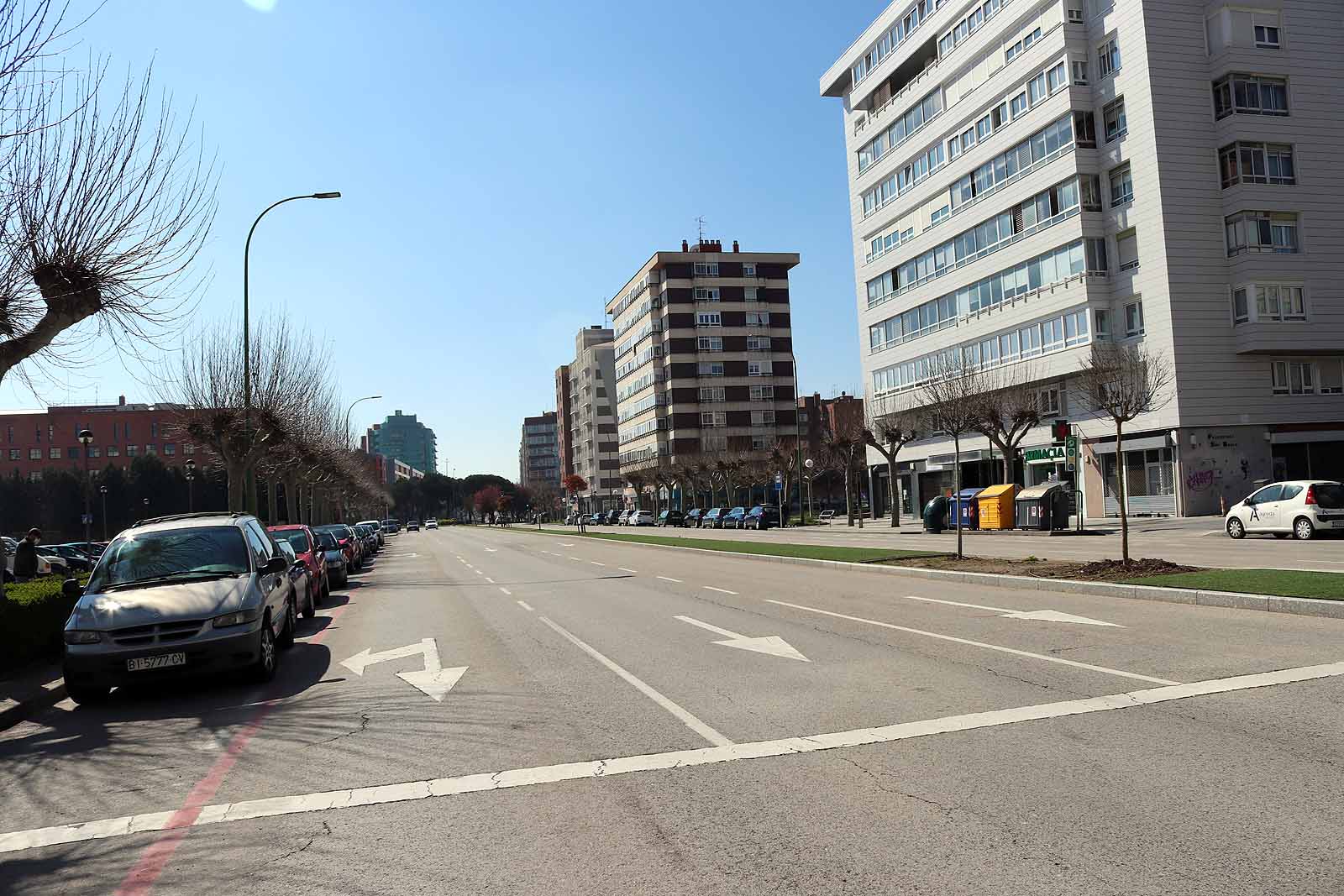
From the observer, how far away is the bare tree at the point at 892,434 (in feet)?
162

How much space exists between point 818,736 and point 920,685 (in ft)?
6.32

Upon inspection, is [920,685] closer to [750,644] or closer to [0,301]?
[750,644]

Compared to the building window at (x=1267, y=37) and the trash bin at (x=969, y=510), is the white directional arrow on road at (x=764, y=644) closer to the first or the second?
the trash bin at (x=969, y=510)

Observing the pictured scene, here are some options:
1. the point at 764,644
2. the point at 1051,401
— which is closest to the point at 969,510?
the point at 1051,401

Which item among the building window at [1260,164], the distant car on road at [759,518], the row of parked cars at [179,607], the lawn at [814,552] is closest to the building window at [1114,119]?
the building window at [1260,164]

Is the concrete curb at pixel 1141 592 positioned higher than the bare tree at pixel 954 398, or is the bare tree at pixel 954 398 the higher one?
the bare tree at pixel 954 398

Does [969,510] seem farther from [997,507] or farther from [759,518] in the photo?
[759,518]

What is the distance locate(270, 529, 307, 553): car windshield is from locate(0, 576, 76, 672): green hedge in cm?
616

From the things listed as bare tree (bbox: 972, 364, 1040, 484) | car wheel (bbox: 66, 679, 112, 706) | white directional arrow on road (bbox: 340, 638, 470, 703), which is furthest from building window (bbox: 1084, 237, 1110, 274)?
car wheel (bbox: 66, 679, 112, 706)

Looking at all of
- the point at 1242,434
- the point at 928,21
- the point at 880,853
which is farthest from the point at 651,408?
the point at 880,853

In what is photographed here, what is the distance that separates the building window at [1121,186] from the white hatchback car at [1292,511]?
1964 cm

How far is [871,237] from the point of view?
208 feet

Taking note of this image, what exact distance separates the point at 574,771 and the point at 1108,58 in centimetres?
4662

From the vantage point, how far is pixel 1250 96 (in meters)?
41.2
